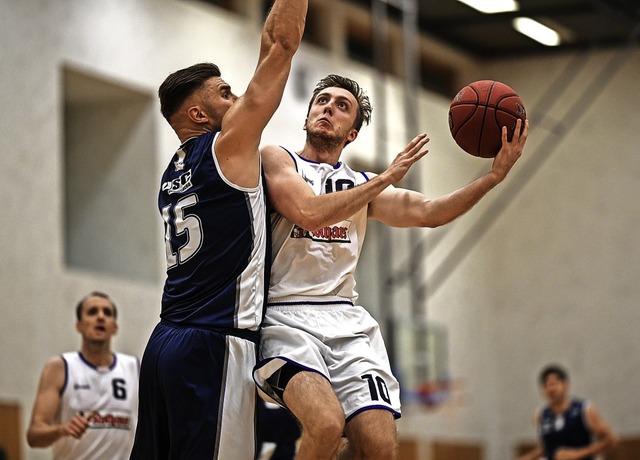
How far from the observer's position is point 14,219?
12961 mm

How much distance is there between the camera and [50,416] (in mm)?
8578

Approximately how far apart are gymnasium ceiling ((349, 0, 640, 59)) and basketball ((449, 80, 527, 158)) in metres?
12.4

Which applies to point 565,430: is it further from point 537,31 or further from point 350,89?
point 537,31

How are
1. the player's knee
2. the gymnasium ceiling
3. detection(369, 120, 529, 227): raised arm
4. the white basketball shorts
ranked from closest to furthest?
the player's knee < the white basketball shorts < detection(369, 120, 529, 227): raised arm < the gymnasium ceiling

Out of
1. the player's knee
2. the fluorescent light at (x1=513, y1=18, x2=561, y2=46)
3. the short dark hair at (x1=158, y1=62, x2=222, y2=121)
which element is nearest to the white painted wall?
the fluorescent light at (x1=513, y1=18, x2=561, y2=46)

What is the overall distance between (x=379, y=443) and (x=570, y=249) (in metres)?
16.2

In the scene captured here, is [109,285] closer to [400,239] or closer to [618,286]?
[400,239]

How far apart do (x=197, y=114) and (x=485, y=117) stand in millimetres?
1343

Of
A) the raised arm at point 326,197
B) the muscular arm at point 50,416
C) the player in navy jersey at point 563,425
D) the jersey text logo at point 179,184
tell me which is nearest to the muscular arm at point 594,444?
the player in navy jersey at point 563,425

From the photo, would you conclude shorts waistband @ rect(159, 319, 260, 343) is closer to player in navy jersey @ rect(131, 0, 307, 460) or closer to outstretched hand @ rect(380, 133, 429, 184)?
player in navy jersey @ rect(131, 0, 307, 460)

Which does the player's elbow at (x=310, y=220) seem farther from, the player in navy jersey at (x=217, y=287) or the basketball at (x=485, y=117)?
the basketball at (x=485, y=117)

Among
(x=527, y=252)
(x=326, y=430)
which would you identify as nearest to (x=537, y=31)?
(x=527, y=252)

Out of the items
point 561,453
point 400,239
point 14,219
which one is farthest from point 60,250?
point 400,239

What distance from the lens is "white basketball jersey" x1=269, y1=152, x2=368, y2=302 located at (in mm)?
5754
